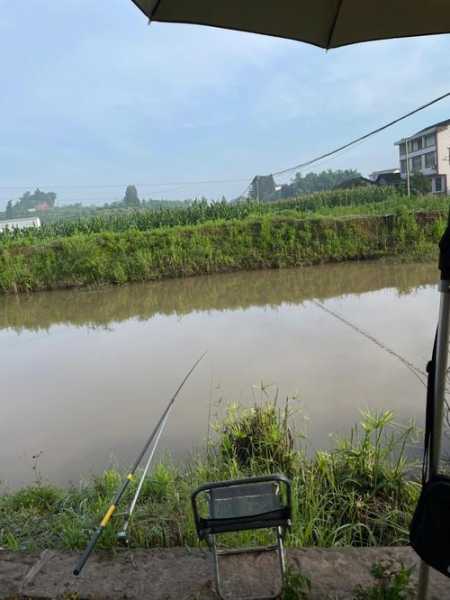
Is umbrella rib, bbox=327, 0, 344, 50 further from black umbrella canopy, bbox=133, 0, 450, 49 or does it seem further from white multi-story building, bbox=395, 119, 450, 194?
white multi-story building, bbox=395, 119, 450, 194

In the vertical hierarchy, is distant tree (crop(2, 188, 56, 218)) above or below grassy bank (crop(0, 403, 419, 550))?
above

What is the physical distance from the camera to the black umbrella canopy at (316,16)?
1251 millimetres

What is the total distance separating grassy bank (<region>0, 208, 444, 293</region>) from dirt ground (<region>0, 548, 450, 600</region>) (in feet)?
31.9

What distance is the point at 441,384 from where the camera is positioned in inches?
34.5

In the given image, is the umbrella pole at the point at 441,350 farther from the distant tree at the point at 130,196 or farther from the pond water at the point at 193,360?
the distant tree at the point at 130,196

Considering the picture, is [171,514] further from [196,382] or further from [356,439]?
[196,382]

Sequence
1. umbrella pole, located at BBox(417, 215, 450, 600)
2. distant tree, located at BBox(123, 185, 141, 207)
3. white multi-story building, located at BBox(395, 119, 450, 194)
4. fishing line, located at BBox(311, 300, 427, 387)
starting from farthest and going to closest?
distant tree, located at BBox(123, 185, 141, 207)
white multi-story building, located at BBox(395, 119, 450, 194)
fishing line, located at BBox(311, 300, 427, 387)
umbrella pole, located at BBox(417, 215, 450, 600)

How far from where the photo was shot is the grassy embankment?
10945 millimetres

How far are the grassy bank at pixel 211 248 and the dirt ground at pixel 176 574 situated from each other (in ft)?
31.9

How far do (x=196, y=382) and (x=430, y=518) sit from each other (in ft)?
11.8

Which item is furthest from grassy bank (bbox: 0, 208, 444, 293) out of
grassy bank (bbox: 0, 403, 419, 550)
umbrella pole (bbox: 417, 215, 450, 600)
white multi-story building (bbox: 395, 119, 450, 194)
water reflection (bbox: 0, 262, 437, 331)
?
umbrella pole (bbox: 417, 215, 450, 600)

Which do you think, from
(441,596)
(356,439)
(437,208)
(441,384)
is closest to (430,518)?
(441,384)

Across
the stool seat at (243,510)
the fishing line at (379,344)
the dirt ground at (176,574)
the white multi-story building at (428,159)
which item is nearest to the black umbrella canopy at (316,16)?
the stool seat at (243,510)

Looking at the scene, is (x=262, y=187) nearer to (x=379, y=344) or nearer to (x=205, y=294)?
(x=205, y=294)
